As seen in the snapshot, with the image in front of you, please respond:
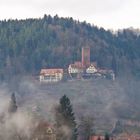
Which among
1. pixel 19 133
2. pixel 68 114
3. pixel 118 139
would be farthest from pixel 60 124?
pixel 118 139

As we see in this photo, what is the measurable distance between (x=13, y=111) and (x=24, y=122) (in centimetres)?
870

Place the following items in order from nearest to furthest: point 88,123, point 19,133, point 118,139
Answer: point 19,133, point 88,123, point 118,139

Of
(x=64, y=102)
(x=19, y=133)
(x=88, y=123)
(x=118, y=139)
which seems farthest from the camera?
(x=118, y=139)

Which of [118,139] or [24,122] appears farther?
[118,139]

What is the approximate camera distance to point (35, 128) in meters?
137

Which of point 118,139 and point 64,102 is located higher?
point 64,102

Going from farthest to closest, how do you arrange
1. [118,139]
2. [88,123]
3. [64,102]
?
[118,139]
[88,123]
[64,102]

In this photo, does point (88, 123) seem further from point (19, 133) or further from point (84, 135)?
point (19, 133)

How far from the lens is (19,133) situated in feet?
431

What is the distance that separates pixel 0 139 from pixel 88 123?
19.9 m

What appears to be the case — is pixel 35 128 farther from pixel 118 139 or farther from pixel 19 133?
pixel 118 139

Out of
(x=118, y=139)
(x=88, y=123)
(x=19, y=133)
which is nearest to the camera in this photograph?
(x=19, y=133)

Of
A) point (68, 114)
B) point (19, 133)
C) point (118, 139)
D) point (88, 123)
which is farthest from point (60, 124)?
point (118, 139)

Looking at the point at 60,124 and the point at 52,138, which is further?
the point at 52,138
